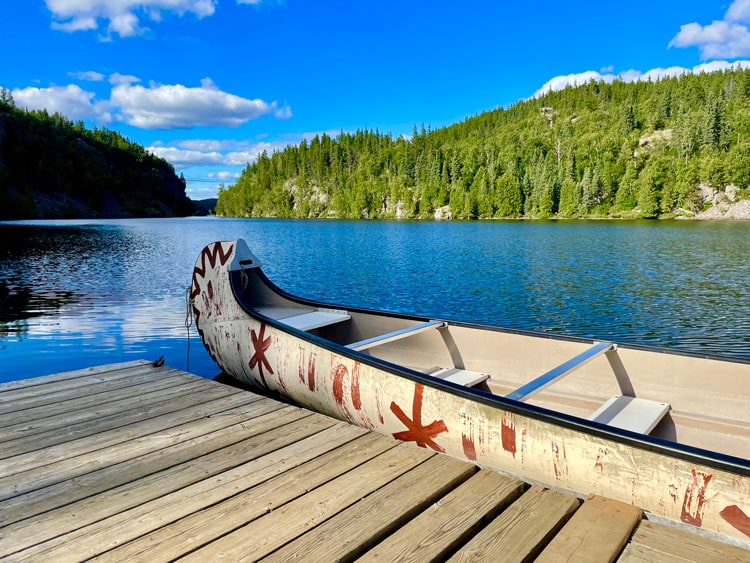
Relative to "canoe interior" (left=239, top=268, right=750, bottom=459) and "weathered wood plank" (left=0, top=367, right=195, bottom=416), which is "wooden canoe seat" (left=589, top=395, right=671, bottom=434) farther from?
"weathered wood plank" (left=0, top=367, right=195, bottom=416)

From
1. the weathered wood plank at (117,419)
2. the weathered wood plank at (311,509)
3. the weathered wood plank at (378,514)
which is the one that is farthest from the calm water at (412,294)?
the weathered wood plank at (378,514)

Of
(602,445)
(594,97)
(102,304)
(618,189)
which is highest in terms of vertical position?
(594,97)

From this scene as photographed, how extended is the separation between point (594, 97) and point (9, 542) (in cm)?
21296

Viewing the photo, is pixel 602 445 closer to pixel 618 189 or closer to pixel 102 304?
pixel 102 304

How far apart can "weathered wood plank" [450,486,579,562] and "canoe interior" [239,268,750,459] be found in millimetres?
1920

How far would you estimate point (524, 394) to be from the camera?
3.66 meters

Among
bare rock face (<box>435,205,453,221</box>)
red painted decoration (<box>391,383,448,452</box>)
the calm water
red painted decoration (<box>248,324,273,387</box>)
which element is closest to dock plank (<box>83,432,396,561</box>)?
red painted decoration (<box>391,383,448,452</box>)

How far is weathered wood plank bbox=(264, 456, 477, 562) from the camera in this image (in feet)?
8.55

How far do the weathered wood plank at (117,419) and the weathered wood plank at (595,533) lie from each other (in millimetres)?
3634

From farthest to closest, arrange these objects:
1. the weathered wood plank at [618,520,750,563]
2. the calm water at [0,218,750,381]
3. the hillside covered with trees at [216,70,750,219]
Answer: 1. the hillside covered with trees at [216,70,750,219]
2. the calm water at [0,218,750,381]
3. the weathered wood plank at [618,520,750,563]

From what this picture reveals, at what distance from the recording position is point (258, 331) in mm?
6223

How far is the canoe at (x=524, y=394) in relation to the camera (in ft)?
9.05

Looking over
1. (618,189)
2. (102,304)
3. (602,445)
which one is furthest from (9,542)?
(618,189)

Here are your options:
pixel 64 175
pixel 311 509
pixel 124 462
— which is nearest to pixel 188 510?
pixel 311 509
